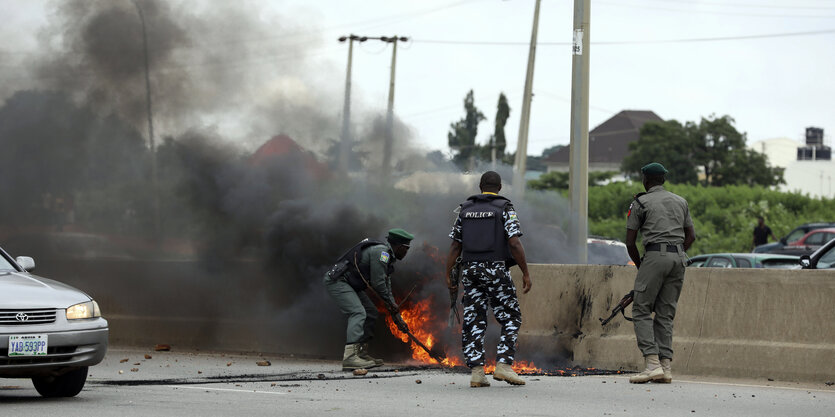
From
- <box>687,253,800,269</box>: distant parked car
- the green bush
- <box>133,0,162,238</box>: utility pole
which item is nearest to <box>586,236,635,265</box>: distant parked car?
<box>687,253,800,269</box>: distant parked car

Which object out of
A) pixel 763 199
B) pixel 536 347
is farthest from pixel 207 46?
pixel 763 199

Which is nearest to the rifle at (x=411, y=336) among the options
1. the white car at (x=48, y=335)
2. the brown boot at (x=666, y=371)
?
the brown boot at (x=666, y=371)

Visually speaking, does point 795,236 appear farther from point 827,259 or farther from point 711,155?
point 711,155

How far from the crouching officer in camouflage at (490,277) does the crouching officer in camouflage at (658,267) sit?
3.29 feet

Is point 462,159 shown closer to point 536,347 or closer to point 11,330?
point 536,347

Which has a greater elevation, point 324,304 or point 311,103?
point 311,103

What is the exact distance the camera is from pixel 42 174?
47.8ft

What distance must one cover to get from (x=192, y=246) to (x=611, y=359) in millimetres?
5703

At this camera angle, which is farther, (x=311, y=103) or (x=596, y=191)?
(x=596, y=191)

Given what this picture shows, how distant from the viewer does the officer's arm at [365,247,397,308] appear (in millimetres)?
10102

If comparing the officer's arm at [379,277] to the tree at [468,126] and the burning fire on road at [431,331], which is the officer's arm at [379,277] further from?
the tree at [468,126]

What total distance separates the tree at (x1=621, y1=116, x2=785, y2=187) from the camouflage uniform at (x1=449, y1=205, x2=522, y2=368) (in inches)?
2224

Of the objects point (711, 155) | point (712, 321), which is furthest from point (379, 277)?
point (711, 155)

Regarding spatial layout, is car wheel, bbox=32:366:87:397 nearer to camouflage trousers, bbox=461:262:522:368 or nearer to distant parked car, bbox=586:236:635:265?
camouflage trousers, bbox=461:262:522:368
